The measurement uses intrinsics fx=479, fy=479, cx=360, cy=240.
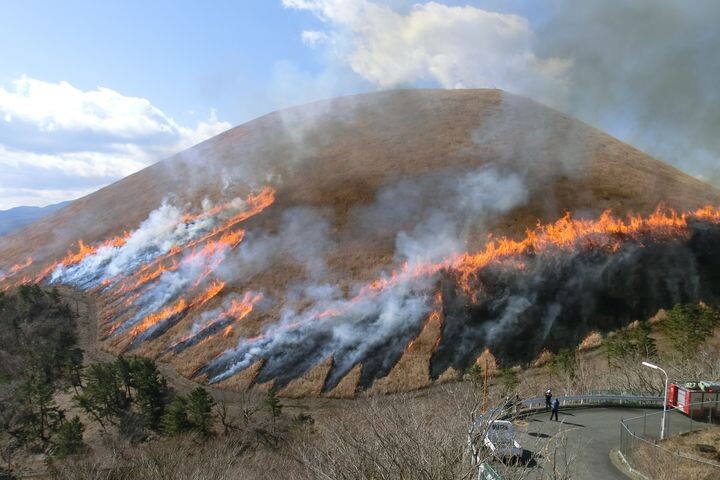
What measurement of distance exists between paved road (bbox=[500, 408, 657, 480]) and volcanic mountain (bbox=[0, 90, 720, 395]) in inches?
746

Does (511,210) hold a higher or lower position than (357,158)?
lower

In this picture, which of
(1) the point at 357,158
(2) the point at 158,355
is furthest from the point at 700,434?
(1) the point at 357,158

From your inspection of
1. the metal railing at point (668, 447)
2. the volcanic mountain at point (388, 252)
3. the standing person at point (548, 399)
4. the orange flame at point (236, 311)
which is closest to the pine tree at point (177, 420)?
the volcanic mountain at point (388, 252)

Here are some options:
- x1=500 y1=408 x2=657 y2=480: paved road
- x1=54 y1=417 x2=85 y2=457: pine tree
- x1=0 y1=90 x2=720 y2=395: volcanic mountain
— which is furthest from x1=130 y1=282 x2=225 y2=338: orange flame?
x1=500 y1=408 x2=657 y2=480: paved road

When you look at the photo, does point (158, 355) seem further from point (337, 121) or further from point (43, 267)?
point (337, 121)

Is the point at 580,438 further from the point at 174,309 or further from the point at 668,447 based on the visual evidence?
the point at 174,309

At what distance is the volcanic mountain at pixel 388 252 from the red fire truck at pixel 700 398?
22.2 metres

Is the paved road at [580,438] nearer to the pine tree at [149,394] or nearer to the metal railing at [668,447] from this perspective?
the metal railing at [668,447]

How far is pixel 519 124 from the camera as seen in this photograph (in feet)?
268

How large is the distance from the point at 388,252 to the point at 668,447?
1594 inches

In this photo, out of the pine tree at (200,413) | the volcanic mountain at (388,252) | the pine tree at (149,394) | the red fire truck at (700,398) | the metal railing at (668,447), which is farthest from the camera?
the volcanic mountain at (388,252)

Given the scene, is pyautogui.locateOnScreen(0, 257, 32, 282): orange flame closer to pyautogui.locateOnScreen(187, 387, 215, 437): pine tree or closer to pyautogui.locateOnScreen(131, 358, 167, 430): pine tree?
pyautogui.locateOnScreen(131, 358, 167, 430): pine tree

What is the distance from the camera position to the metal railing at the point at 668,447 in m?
16.0

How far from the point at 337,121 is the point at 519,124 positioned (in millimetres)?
33215
